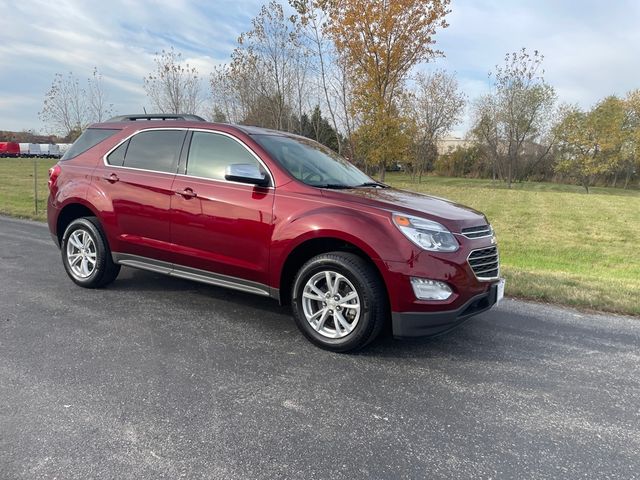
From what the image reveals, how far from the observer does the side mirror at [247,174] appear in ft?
13.1

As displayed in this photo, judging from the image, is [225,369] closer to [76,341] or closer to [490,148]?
[76,341]

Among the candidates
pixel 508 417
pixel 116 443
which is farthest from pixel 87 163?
pixel 508 417

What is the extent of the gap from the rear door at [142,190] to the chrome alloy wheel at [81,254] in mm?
386

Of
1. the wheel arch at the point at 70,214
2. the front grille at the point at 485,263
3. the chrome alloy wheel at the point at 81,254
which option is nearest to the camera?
the front grille at the point at 485,263

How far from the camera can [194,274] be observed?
179 inches

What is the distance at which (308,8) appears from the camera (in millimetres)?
17828

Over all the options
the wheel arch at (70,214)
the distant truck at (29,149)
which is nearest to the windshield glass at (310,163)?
the wheel arch at (70,214)

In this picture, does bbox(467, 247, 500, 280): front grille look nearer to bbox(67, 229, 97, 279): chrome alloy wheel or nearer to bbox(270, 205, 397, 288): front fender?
bbox(270, 205, 397, 288): front fender

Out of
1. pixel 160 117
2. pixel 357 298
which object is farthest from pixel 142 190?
pixel 357 298

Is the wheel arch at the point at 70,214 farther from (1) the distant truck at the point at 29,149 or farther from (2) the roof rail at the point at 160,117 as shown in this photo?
(1) the distant truck at the point at 29,149

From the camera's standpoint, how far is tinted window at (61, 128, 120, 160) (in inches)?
212

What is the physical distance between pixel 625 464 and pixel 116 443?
8.85 ft

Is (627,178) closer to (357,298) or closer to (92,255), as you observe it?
(357,298)

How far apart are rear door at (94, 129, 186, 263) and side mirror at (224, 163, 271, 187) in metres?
0.86
